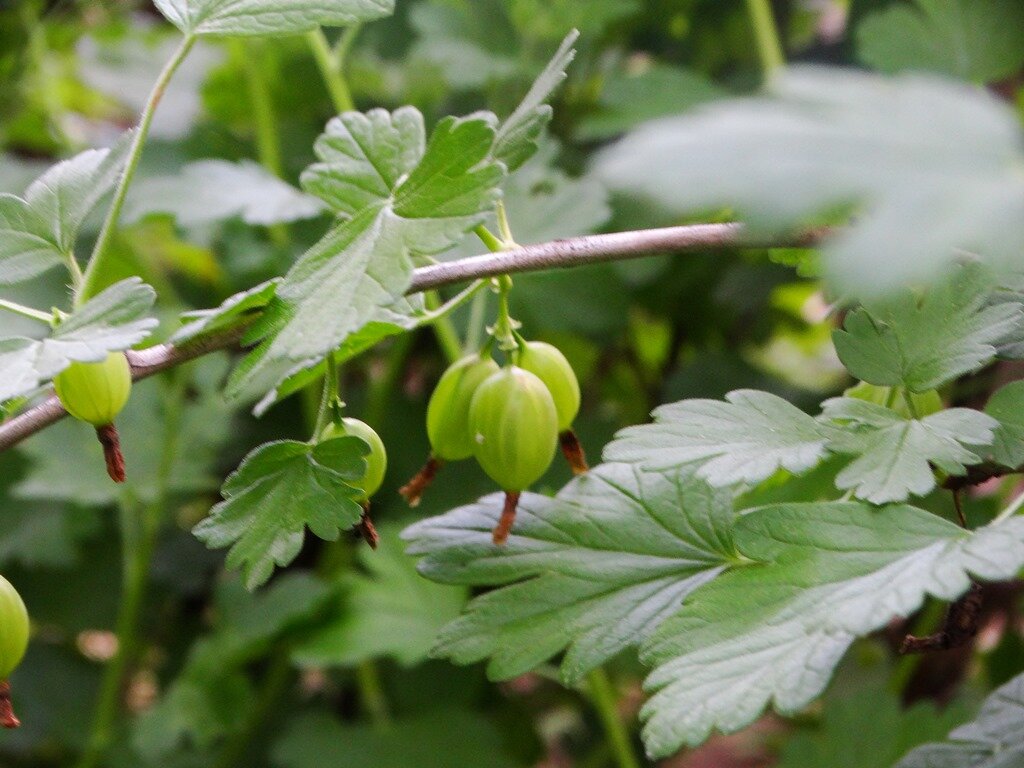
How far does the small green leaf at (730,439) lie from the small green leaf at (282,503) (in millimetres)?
117

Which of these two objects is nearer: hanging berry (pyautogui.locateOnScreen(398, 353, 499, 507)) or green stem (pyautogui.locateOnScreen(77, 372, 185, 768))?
hanging berry (pyautogui.locateOnScreen(398, 353, 499, 507))

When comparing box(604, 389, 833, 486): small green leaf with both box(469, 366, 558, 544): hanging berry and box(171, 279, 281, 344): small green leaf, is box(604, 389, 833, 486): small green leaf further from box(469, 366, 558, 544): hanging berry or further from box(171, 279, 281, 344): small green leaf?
box(171, 279, 281, 344): small green leaf

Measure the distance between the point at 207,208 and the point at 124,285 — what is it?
41cm

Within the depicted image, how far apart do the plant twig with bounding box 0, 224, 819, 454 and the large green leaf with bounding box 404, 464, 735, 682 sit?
0.13 metres

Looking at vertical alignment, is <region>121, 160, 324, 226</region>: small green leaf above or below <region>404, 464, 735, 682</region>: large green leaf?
above

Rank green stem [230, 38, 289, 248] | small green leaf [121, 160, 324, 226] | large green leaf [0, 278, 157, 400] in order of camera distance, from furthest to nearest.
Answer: green stem [230, 38, 289, 248]
small green leaf [121, 160, 324, 226]
large green leaf [0, 278, 157, 400]

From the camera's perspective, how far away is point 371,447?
47cm

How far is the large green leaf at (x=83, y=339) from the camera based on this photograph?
397 millimetres

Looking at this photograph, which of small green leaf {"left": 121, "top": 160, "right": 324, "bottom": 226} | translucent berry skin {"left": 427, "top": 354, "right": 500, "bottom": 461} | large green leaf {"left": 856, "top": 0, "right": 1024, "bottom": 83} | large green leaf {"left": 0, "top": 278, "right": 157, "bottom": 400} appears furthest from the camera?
large green leaf {"left": 856, "top": 0, "right": 1024, "bottom": 83}

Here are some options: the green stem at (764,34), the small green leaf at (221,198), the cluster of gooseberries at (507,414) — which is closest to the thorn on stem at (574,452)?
the cluster of gooseberries at (507,414)

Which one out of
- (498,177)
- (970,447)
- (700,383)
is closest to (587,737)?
(700,383)

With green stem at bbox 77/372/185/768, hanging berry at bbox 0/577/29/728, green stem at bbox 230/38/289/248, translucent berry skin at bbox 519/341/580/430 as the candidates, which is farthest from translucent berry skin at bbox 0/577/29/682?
green stem at bbox 230/38/289/248

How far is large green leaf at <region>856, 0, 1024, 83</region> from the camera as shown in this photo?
3.11 feet

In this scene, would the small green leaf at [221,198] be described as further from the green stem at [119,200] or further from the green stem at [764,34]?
the green stem at [764,34]
